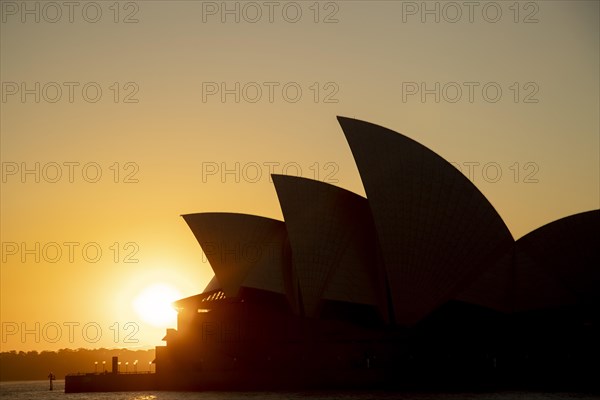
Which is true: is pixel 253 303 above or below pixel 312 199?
below

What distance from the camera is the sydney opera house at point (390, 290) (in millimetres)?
54438

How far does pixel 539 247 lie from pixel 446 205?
681cm

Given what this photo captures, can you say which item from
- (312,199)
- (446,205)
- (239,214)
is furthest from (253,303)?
(446,205)

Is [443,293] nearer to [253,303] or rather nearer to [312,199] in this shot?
[312,199]

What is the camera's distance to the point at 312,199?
56938 mm

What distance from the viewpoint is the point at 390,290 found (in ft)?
188

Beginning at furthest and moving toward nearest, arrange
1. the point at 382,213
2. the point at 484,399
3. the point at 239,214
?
the point at 239,214
the point at 382,213
the point at 484,399

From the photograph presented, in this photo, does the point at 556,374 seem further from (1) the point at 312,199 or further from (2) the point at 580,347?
(1) the point at 312,199

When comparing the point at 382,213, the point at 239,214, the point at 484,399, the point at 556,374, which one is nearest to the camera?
the point at 484,399

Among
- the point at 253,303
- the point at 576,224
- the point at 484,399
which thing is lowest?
the point at 484,399

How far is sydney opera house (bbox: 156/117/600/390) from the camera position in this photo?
179ft

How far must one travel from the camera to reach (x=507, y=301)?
56.2 metres

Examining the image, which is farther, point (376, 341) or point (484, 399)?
point (376, 341)

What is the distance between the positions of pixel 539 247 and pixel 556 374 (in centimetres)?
882
